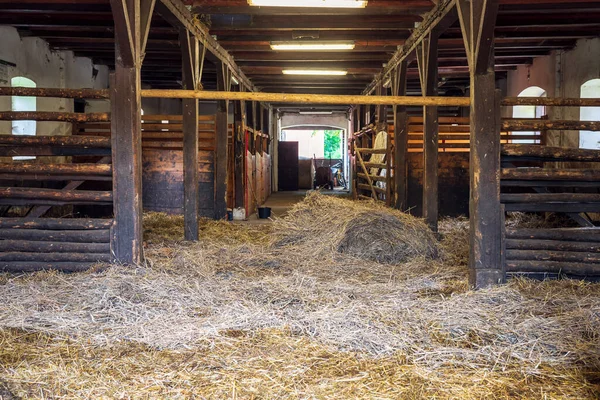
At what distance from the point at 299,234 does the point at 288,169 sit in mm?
15906

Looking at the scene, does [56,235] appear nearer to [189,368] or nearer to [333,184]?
[189,368]

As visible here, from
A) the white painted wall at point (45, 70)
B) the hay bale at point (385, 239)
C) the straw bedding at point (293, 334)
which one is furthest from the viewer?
the white painted wall at point (45, 70)

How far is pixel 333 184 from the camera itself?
24484 millimetres

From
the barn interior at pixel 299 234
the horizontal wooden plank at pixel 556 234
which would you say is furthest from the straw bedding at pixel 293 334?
the horizontal wooden plank at pixel 556 234

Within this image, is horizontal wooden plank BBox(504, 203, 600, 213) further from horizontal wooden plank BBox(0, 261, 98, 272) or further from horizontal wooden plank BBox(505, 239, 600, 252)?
horizontal wooden plank BBox(0, 261, 98, 272)

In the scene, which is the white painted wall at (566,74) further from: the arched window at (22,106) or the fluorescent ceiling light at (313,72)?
the arched window at (22,106)

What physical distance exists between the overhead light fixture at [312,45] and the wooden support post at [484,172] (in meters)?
4.45

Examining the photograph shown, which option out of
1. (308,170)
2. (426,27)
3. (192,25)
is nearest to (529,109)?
(426,27)

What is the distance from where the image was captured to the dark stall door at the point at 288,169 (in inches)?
873

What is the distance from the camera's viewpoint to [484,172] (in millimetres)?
4574

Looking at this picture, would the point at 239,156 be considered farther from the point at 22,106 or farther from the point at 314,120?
the point at 314,120

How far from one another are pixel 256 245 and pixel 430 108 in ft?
9.68

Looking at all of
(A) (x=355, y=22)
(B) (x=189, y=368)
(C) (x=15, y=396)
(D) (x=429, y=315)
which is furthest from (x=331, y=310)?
(A) (x=355, y=22)

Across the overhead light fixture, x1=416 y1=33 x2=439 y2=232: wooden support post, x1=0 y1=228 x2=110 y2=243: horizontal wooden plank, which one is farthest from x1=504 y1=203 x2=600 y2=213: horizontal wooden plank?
the overhead light fixture
